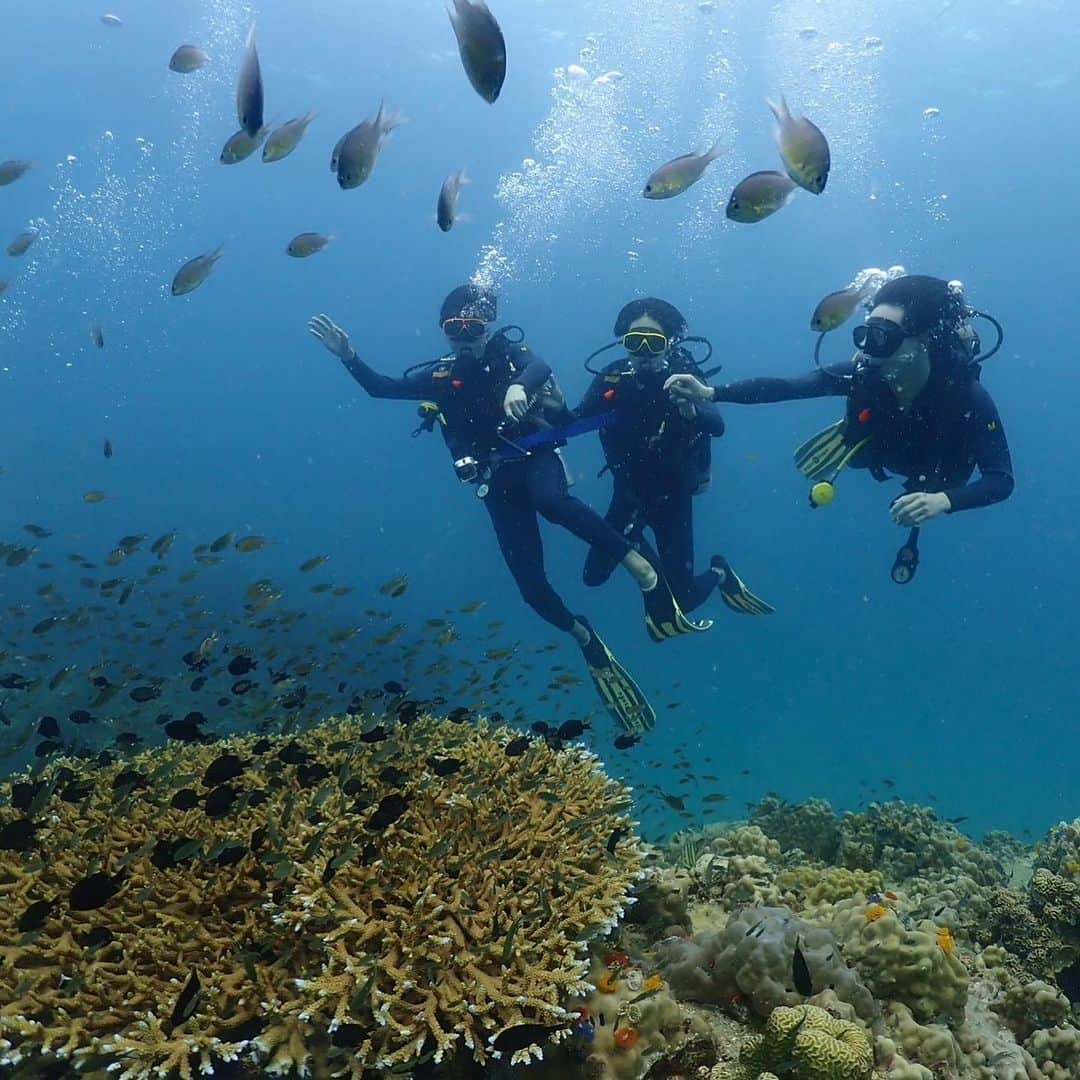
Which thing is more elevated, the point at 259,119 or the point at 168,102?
the point at 168,102

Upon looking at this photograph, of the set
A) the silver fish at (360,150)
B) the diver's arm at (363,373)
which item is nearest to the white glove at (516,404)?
the diver's arm at (363,373)

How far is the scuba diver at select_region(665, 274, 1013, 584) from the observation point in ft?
26.5

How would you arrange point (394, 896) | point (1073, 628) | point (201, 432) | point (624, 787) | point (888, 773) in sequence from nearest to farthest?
point (394, 896), point (624, 787), point (888, 773), point (201, 432), point (1073, 628)

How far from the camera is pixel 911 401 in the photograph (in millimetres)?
8570

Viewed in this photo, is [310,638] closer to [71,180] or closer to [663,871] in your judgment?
[663,871]

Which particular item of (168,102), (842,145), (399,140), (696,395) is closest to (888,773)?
(842,145)

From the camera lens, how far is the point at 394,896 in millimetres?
3762

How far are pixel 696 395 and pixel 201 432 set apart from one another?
311 feet

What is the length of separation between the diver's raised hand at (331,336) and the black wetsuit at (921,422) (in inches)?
218

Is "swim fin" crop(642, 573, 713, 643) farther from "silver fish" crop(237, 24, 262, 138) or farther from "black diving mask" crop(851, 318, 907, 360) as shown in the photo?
"silver fish" crop(237, 24, 262, 138)

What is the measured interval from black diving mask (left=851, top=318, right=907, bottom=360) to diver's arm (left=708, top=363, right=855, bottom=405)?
0.49m

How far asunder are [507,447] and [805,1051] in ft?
28.8

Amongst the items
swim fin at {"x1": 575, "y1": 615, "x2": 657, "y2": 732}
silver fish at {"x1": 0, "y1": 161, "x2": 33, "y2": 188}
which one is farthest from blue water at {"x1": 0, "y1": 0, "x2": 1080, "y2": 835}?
silver fish at {"x1": 0, "y1": 161, "x2": 33, "y2": 188}

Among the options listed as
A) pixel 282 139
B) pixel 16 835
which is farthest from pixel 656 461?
pixel 16 835
